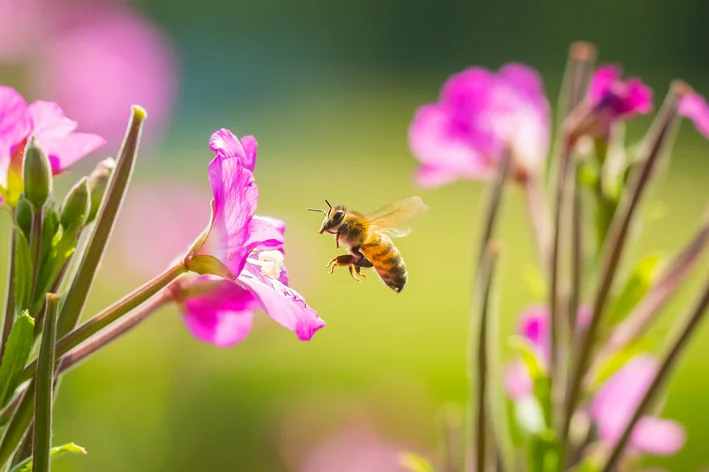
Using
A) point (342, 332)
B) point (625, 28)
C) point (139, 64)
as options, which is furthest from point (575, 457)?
point (625, 28)

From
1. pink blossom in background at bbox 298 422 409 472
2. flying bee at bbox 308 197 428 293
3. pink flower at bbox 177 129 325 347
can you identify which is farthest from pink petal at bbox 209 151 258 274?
pink blossom in background at bbox 298 422 409 472

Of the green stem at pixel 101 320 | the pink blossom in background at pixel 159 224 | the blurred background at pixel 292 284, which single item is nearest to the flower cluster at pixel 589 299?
the blurred background at pixel 292 284

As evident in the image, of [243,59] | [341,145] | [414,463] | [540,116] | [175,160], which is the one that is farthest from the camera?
[243,59]

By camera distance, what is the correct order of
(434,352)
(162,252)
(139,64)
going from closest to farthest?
(162,252), (139,64), (434,352)

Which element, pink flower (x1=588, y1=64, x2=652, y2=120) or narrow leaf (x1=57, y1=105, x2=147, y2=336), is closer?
narrow leaf (x1=57, y1=105, x2=147, y2=336)

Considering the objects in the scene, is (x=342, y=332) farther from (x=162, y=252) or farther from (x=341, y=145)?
(x=341, y=145)

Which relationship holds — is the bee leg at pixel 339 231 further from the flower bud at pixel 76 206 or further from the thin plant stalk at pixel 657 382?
the flower bud at pixel 76 206

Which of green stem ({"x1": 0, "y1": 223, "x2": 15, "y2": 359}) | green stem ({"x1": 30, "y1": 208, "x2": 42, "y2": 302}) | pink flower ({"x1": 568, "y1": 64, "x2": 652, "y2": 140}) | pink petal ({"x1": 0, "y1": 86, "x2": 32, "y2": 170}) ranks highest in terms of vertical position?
pink flower ({"x1": 568, "y1": 64, "x2": 652, "y2": 140})

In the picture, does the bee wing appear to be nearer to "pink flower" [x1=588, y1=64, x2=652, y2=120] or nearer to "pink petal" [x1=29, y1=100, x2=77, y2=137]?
"pink flower" [x1=588, y1=64, x2=652, y2=120]
